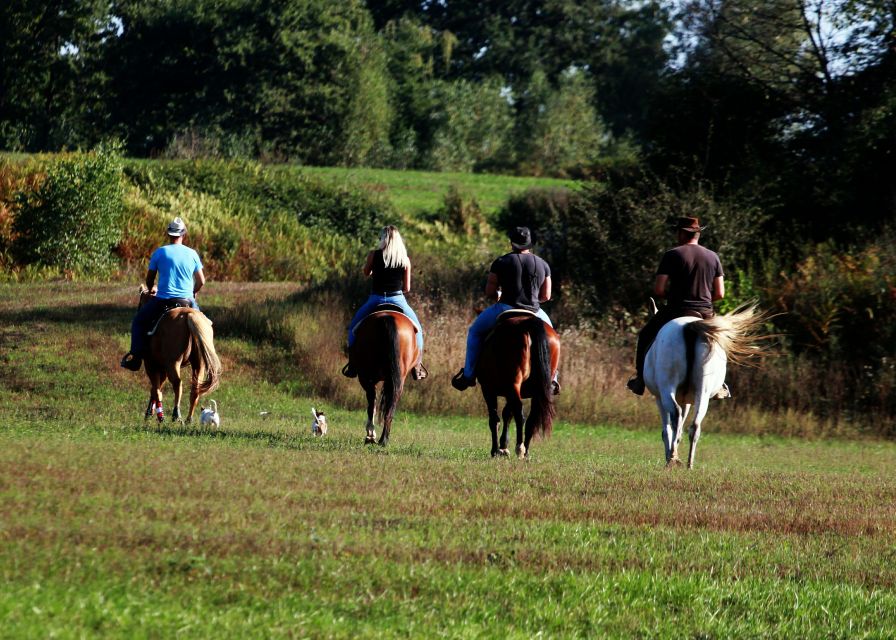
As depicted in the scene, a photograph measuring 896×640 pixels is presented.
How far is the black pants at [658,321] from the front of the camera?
53.6 feet

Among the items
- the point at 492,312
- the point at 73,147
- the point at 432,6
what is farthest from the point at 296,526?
the point at 432,6

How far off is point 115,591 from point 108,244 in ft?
106

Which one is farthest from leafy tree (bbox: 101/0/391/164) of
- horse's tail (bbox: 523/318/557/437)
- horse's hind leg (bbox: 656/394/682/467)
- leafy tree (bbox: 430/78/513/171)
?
horse's tail (bbox: 523/318/557/437)

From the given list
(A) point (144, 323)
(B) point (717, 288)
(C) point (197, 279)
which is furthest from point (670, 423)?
(A) point (144, 323)

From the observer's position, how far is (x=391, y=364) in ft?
53.4

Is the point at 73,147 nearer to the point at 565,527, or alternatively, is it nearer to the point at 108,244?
the point at 108,244

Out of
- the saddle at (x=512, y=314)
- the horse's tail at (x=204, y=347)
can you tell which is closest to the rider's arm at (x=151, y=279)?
the horse's tail at (x=204, y=347)

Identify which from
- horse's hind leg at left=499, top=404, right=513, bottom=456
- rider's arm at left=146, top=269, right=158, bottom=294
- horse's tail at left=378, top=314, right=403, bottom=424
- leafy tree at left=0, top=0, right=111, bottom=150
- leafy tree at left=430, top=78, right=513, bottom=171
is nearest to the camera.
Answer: horse's hind leg at left=499, top=404, right=513, bottom=456

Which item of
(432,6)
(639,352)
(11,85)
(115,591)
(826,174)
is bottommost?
(115,591)

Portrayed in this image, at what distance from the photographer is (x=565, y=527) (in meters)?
10.5

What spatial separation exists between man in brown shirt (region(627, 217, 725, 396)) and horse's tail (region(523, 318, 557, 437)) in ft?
5.38

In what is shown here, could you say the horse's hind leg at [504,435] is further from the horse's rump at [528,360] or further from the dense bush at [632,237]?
the dense bush at [632,237]

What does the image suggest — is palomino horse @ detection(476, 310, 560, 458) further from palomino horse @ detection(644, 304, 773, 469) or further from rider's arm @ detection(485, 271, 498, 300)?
palomino horse @ detection(644, 304, 773, 469)

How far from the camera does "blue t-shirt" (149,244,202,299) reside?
1775 cm
